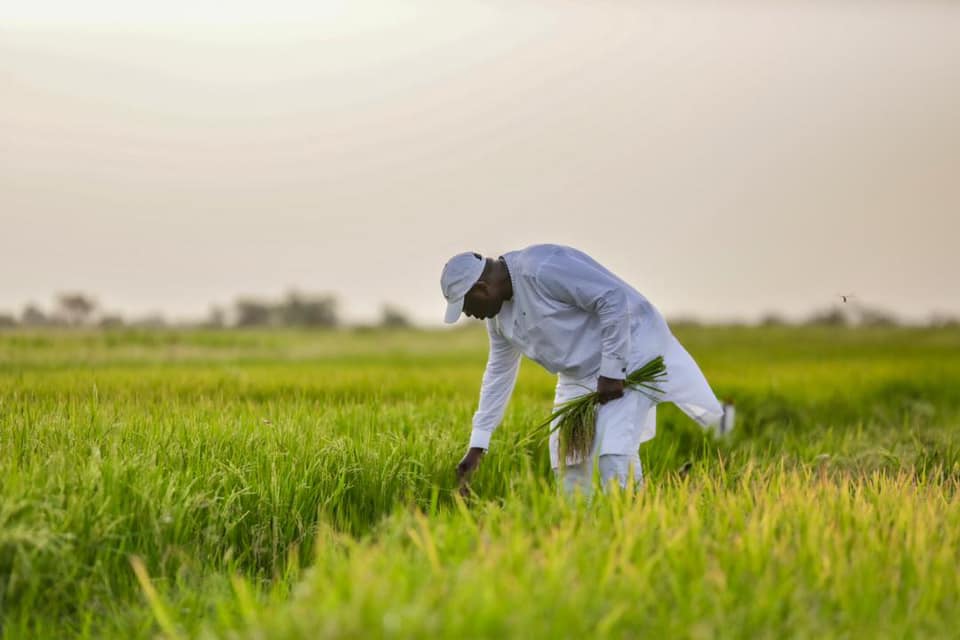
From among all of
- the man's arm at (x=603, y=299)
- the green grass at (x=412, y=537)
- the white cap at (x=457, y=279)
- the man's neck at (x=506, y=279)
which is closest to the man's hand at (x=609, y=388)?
the man's arm at (x=603, y=299)

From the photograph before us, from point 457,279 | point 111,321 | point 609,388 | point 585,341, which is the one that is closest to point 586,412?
point 609,388

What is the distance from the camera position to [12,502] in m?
4.35

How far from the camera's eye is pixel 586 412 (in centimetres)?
532

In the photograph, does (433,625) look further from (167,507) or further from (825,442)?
(825,442)

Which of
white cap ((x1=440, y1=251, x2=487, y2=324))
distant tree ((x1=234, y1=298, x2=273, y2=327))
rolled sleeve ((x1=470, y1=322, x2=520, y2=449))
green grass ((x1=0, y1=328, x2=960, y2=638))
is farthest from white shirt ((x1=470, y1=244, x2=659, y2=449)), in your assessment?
distant tree ((x1=234, y1=298, x2=273, y2=327))

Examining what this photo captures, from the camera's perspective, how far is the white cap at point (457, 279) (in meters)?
4.87

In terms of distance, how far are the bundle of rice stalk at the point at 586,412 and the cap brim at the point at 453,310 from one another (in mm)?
905

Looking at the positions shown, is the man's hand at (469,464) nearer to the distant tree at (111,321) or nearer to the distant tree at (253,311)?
the distant tree at (111,321)

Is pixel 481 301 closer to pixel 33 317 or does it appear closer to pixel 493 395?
pixel 493 395

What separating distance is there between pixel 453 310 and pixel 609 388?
939 mm

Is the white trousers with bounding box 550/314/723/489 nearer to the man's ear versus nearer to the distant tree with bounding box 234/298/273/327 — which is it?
the man's ear

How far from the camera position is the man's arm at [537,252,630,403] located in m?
5.04

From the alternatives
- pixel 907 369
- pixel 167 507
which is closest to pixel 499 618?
pixel 167 507

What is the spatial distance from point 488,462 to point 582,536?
2.60 m
